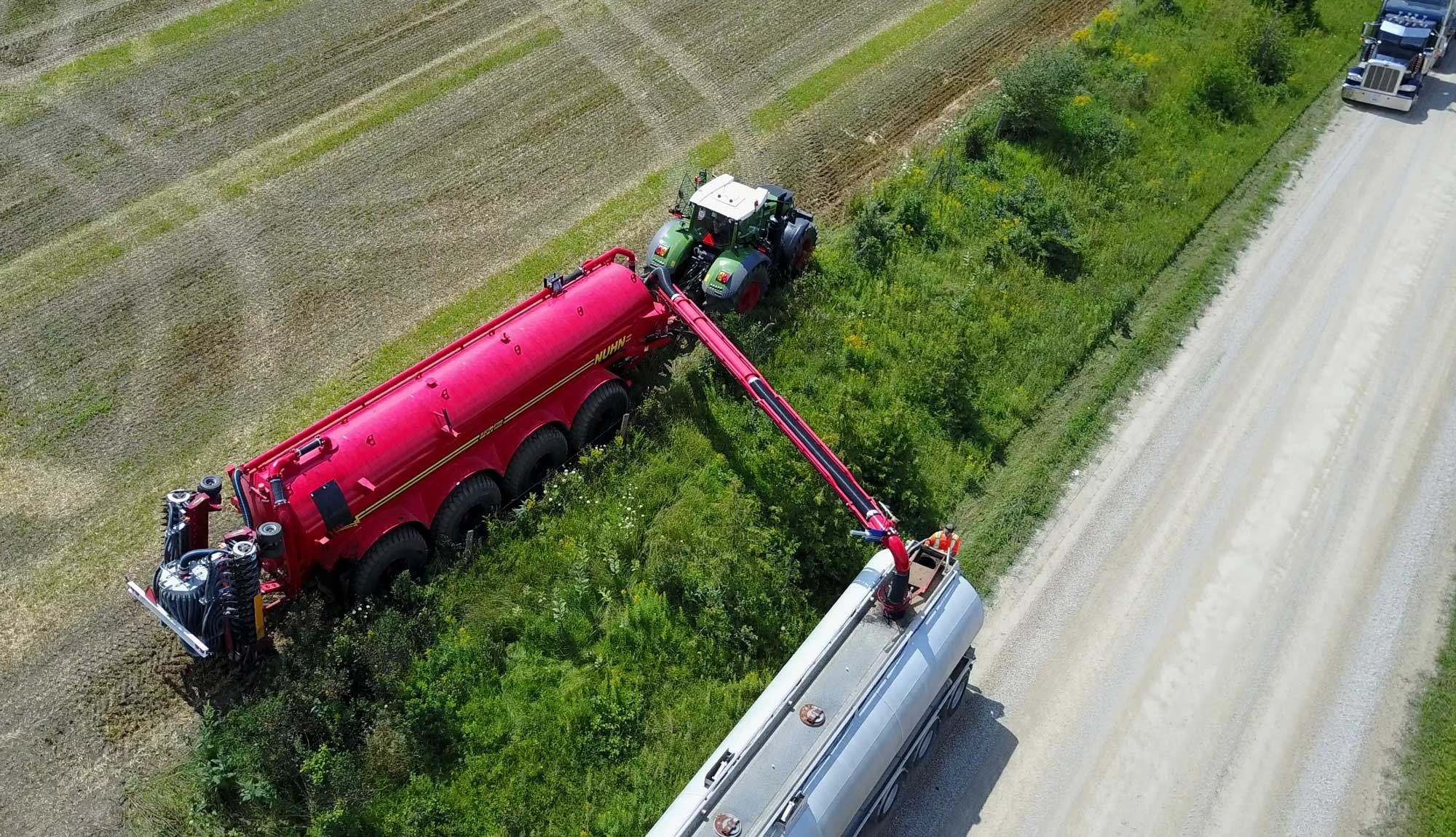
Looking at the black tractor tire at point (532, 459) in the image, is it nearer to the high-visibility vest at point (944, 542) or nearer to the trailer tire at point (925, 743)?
the high-visibility vest at point (944, 542)

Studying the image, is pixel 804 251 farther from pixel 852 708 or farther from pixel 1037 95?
pixel 852 708

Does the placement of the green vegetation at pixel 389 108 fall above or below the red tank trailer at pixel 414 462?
above

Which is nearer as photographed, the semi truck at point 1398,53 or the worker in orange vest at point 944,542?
the worker in orange vest at point 944,542

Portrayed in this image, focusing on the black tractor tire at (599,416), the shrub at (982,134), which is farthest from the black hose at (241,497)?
the shrub at (982,134)

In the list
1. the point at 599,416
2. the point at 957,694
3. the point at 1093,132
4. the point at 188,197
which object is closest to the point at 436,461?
the point at 599,416

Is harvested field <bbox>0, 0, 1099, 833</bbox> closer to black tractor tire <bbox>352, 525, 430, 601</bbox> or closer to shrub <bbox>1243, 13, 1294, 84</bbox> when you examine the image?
black tractor tire <bbox>352, 525, 430, 601</bbox>

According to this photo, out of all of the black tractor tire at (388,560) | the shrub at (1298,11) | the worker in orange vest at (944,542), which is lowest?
the black tractor tire at (388,560)
